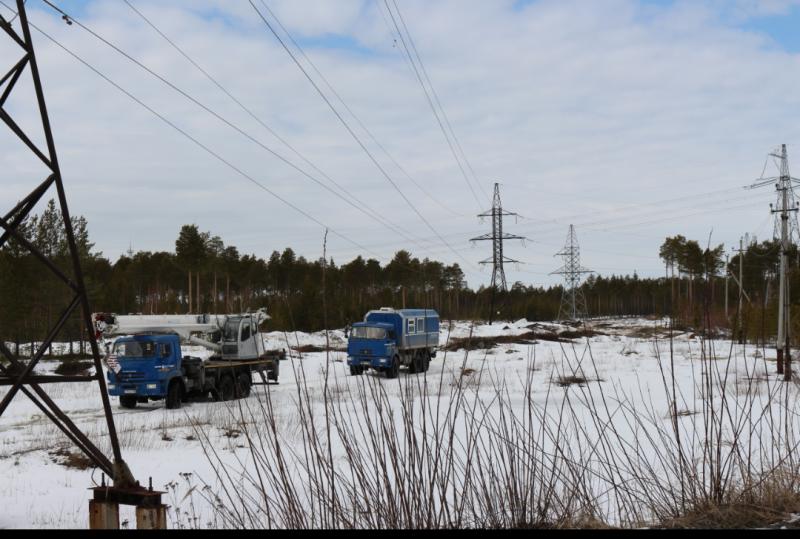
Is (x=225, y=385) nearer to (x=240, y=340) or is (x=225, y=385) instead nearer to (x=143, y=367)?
(x=240, y=340)

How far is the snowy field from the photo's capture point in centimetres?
455

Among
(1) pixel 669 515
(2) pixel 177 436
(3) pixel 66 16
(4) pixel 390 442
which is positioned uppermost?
(3) pixel 66 16

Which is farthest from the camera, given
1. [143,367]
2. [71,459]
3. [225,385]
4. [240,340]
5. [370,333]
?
[370,333]

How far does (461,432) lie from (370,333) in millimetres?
15014

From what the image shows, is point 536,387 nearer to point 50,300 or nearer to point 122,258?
point 50,300

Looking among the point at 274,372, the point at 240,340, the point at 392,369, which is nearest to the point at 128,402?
the point at 240,340

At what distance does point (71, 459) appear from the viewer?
10773 millimetres

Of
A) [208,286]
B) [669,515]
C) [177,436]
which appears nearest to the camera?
[669,515]

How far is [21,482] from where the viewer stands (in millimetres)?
9586

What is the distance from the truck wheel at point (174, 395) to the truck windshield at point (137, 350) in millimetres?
1120

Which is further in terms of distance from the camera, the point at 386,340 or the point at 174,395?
the point at 386,340

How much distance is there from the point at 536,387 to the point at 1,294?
84.3 ft
